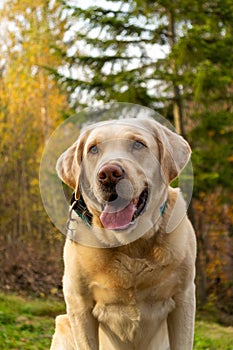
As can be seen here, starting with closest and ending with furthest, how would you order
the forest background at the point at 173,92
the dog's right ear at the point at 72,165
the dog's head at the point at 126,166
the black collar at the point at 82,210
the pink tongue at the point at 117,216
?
the dog's head at the point at 126,166 < the pink tongue at the point at 117,216 < the dog's right ear at the point at 72,165 < the black collar at the point at 82,210 < the forest background at the point at 173,92

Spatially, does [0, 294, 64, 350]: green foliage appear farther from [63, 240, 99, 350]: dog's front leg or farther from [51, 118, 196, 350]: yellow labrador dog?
[51, 118, 196, 350]: yellow labrador dog

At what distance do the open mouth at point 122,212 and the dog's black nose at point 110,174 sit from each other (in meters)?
0.19

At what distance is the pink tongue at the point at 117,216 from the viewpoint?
3207 mm

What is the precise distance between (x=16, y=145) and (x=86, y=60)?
6.27 metres

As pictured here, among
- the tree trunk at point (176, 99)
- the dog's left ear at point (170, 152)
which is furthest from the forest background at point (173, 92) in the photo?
the dog's left ear at point (170, 152)

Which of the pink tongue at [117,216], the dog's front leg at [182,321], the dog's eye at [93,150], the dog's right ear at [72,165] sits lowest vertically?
the dog's front leg at [182,321]

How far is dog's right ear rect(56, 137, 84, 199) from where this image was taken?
11.0 feet

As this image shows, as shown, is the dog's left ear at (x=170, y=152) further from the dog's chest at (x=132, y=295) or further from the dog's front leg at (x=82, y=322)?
the dog's front leg at (x=82, y=322)

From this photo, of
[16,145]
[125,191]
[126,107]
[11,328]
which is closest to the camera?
[125,191]

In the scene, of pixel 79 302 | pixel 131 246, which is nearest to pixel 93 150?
pixel 131 246

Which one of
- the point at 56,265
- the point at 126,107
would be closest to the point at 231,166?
the point at 56,265

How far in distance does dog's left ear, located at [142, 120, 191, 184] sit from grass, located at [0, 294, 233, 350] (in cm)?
436

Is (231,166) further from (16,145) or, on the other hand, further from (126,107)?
(126,107)

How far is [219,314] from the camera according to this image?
13336 millimetres
